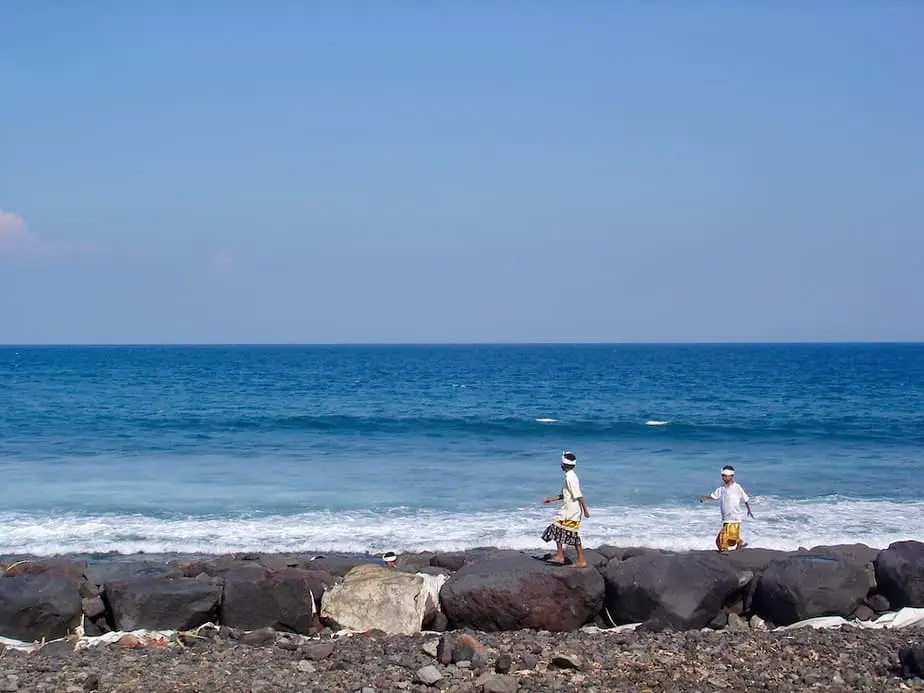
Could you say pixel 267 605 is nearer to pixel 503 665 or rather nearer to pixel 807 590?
pixel 503 665

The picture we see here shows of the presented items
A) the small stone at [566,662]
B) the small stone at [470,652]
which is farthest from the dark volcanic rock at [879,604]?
the small stone at [470,652]

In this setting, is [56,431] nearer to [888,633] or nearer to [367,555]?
[367,555]

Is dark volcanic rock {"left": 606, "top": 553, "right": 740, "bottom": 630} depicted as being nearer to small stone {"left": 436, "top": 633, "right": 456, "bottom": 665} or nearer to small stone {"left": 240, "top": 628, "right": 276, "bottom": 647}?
small stone {"left": 436, "top": 633, "right": 456, "bottom": 665}

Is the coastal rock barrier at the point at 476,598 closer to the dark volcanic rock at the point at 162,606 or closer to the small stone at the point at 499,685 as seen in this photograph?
the dark volcanic rock at the point at 162,606

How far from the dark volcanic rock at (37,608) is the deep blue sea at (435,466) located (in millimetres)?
5548

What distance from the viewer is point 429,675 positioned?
29.0 feet

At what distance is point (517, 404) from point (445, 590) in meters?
38.0

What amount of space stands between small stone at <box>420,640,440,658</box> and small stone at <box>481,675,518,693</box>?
3.32 ft

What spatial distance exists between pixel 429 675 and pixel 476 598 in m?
2.64

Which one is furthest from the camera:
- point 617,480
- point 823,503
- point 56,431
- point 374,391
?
point 374,391

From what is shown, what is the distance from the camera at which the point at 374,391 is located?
59375mm

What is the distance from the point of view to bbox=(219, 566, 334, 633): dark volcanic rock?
37.8 ft

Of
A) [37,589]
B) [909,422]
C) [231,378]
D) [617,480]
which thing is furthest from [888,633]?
[231,378]

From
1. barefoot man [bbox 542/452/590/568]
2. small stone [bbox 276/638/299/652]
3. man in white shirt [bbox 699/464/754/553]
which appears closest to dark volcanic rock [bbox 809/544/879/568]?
man in white shirt [bbox 699/464/754/553]
